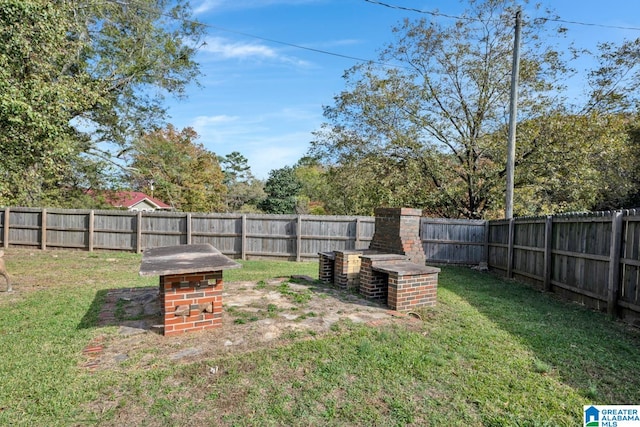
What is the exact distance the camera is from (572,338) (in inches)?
148

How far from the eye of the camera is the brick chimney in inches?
238

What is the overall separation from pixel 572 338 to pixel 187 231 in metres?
9.95

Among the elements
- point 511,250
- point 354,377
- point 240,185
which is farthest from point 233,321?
point 240,185

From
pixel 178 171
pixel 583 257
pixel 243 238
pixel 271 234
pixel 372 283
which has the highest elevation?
pixel 178 171

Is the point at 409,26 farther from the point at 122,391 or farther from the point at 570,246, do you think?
the point at 122,391

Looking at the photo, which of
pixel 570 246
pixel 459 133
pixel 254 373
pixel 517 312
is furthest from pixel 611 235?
pixel 459 133

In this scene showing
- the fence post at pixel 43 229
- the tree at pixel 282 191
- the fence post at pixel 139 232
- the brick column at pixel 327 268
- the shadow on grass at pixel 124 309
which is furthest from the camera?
the tree at pixel 282 191

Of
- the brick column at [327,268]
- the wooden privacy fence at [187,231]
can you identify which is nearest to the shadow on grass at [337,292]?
the brick column at [327,268]

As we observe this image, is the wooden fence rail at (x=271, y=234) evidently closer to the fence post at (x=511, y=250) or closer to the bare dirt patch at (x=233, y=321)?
the fence post at (x=511, y=250)

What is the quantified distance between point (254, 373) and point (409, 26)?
1323 centimetres

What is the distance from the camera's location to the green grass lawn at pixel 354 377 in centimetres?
229

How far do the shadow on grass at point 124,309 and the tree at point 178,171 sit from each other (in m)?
9.38

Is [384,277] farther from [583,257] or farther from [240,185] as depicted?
[240,185]

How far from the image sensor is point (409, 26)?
12469 mm
